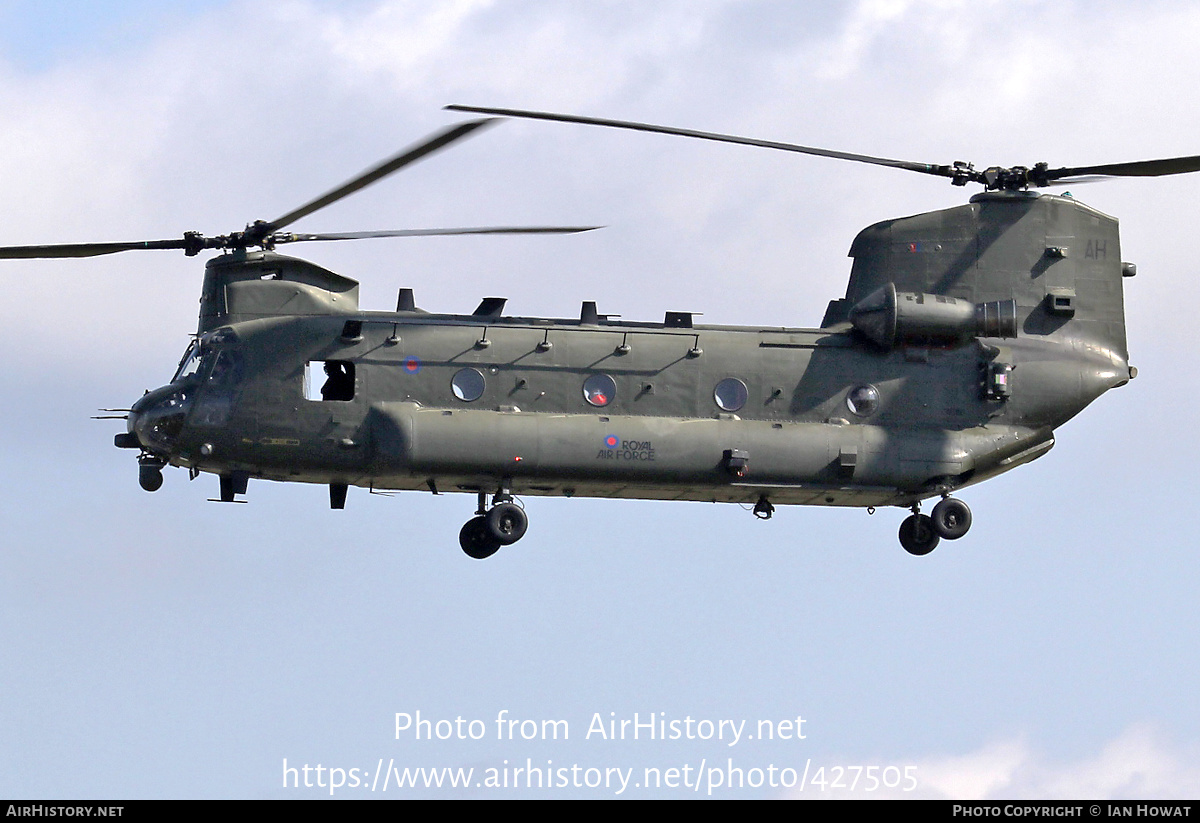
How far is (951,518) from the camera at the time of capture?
36.3 metres

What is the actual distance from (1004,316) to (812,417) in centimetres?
368

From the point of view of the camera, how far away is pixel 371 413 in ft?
114

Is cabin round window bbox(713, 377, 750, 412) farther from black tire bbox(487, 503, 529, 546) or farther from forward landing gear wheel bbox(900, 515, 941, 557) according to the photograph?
black tire bbox(487, 503, 529, 546)

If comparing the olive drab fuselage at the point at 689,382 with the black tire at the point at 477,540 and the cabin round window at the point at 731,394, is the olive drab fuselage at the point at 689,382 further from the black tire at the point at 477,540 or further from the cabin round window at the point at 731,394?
the black tire at the point at 477,540

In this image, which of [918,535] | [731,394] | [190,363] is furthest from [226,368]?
[918,535]

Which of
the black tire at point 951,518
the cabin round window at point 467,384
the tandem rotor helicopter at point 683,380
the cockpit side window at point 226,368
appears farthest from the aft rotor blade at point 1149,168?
the cockpit side window at point 226,368

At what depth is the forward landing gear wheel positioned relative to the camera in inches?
1439

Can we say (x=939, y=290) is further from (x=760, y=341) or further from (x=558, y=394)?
(x=558, y=394)

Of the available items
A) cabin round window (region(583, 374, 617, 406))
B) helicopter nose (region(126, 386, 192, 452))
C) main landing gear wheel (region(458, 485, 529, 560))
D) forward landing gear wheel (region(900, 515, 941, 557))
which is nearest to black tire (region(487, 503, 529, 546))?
main landing gear wheel (region(458, 485, 529, 560))

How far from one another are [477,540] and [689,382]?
14.2ft

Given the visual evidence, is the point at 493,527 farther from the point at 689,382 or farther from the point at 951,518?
the point at 951,518

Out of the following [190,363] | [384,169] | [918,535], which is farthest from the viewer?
[918,535]
